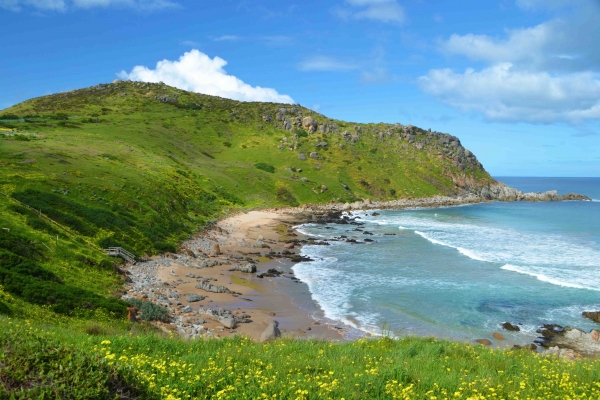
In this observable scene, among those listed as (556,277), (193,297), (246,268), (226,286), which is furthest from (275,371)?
(556,277)

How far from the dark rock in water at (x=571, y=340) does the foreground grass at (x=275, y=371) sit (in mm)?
11780

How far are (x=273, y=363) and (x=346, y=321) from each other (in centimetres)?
1691

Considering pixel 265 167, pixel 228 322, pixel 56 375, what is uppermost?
pixel 265 167

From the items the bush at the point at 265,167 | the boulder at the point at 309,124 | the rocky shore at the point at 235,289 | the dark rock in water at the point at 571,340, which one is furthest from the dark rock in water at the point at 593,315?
the boulder at the point at 309,124

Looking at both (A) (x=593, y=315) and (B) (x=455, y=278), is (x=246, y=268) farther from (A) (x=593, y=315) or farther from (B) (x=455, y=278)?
(A) (x=593, y=315)

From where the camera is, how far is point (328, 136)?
443 feet

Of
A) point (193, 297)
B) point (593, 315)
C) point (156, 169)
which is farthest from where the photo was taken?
point (156, 169)

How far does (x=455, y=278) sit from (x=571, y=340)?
13.8 m

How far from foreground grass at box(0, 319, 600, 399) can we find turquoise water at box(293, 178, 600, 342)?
43.1 feet

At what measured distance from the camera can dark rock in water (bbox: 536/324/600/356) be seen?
2261 centimetres

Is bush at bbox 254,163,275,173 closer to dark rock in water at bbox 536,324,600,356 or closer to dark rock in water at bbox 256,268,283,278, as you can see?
dark rock in water at bbox 256,268,283,278

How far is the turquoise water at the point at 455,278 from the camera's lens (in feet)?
88.9

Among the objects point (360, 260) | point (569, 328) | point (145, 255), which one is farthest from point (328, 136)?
point (569, 328)

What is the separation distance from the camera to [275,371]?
368 inches
